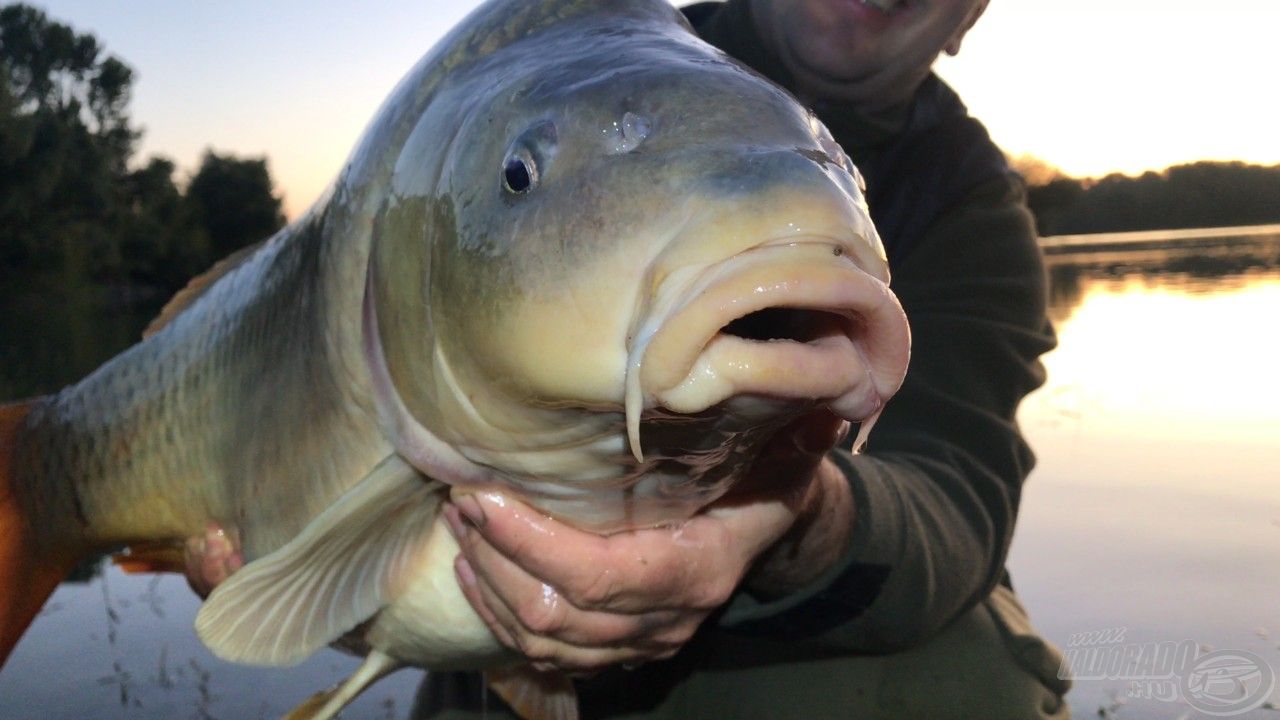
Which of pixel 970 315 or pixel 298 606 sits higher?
pixel 298 606

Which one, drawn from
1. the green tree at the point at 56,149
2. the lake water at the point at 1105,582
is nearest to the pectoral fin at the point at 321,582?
the lake water at the point at 1105,582

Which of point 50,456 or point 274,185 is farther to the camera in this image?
point 274,185

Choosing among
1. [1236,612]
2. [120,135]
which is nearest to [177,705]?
[1236,612]

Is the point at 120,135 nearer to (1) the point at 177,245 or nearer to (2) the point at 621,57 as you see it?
(1) the point at 177,245

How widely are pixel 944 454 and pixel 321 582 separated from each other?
50.3 inches

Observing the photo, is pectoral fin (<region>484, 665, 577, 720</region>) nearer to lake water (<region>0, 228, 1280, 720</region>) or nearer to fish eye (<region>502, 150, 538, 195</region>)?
fish eye (<region>502, 150, 538, 195</region>)

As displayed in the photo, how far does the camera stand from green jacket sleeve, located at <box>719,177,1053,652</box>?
6.20 feet

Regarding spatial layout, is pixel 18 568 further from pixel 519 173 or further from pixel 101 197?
pixel 101 197

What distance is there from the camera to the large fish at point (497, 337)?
33.4 inches

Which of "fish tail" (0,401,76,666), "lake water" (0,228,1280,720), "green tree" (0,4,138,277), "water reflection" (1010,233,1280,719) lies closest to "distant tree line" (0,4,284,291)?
"green tree" (0,4,138,277)

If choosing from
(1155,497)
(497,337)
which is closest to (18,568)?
(497,337)

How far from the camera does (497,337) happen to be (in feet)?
3.37

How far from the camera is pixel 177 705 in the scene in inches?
148

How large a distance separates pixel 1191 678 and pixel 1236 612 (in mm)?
1560
